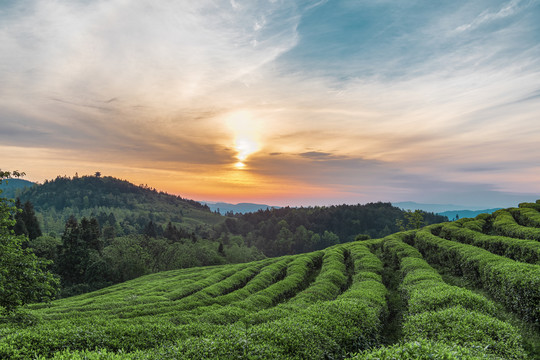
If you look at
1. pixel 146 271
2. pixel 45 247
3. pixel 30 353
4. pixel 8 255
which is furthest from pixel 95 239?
pixel 30 353

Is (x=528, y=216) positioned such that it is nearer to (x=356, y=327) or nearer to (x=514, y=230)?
(x=514, y=230)

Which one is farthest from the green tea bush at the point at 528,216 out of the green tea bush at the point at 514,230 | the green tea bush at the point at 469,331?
the green tea bush at the point at 469,331

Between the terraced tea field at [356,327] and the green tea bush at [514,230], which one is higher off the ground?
→ the green tea bush at [514,230]

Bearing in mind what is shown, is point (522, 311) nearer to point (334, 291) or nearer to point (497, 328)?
point (497, 328)

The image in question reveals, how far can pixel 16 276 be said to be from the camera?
17453 millimetres

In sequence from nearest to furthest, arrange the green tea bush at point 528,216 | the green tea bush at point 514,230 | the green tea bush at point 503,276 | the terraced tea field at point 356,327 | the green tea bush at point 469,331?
the terraced tea field at point 356,327, the green tea bush at point 469,331, the green tea bush at point 503,276, the green tea bush at point 514,230, the green tea bush at point 528,216

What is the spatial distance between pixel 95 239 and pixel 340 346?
331 feet

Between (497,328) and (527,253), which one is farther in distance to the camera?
(527,253)

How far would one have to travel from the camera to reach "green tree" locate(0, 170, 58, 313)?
16.8 meters

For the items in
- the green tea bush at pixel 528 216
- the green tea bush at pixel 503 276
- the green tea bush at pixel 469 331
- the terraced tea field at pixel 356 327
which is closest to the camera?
the terraced tea field at pixel 356 327

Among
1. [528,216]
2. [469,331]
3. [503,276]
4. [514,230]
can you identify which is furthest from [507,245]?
[469,331]

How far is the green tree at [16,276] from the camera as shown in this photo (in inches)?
660

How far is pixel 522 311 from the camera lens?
1628 cm

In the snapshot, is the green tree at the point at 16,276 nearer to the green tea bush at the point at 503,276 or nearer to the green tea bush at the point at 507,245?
the green tea bush at the point at 503,276
